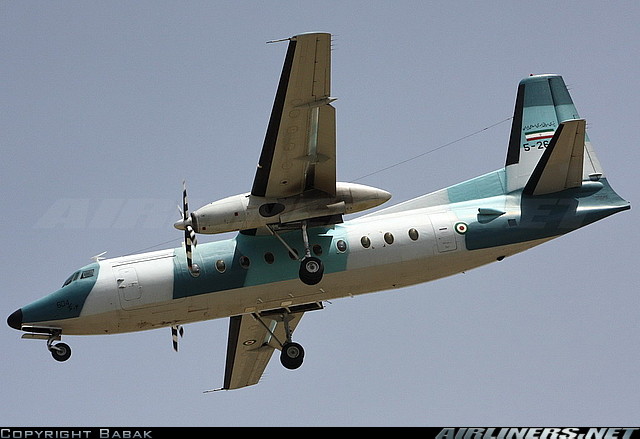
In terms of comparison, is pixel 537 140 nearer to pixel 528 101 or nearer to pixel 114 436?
pixel 528 101

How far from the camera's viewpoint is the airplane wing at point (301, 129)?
66.7 feet

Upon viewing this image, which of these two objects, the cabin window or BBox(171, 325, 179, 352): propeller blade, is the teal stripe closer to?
the cabin window

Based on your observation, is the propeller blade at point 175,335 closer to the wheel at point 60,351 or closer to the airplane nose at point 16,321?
the wheel at point 60,351

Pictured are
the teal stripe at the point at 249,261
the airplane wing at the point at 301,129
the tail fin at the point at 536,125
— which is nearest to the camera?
the airplane wing at the point at 301,129

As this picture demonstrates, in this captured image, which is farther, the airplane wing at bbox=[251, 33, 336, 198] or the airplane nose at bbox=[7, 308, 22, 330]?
the airplane nose at bbox=[7, 308, 22, 330]

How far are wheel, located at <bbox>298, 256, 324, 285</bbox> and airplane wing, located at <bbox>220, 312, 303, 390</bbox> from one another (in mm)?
3949

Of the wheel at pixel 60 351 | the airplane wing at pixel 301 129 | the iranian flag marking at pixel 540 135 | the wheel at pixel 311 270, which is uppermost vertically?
the iranian flag marking at pixel 540 135

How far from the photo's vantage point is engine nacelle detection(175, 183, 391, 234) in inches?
872

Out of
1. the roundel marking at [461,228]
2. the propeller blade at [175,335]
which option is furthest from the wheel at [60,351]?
the roundel marking at [461,228]

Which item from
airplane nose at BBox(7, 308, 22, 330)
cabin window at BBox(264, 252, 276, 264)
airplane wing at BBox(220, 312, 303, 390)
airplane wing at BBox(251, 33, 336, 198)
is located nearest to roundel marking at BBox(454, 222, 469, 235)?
airplane wing at BBox(251, 33, 336, 198)

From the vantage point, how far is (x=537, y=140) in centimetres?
2670

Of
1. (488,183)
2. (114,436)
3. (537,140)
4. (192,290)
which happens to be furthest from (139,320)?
(537,140)

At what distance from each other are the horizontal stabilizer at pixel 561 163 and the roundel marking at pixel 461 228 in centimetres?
184

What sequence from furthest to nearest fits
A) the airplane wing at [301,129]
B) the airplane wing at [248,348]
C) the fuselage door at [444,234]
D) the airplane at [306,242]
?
the airplane wing at [248,348]
the fuselage door at [444,234]
the airplane at [306,242]
the airplane wing at [301,129]
